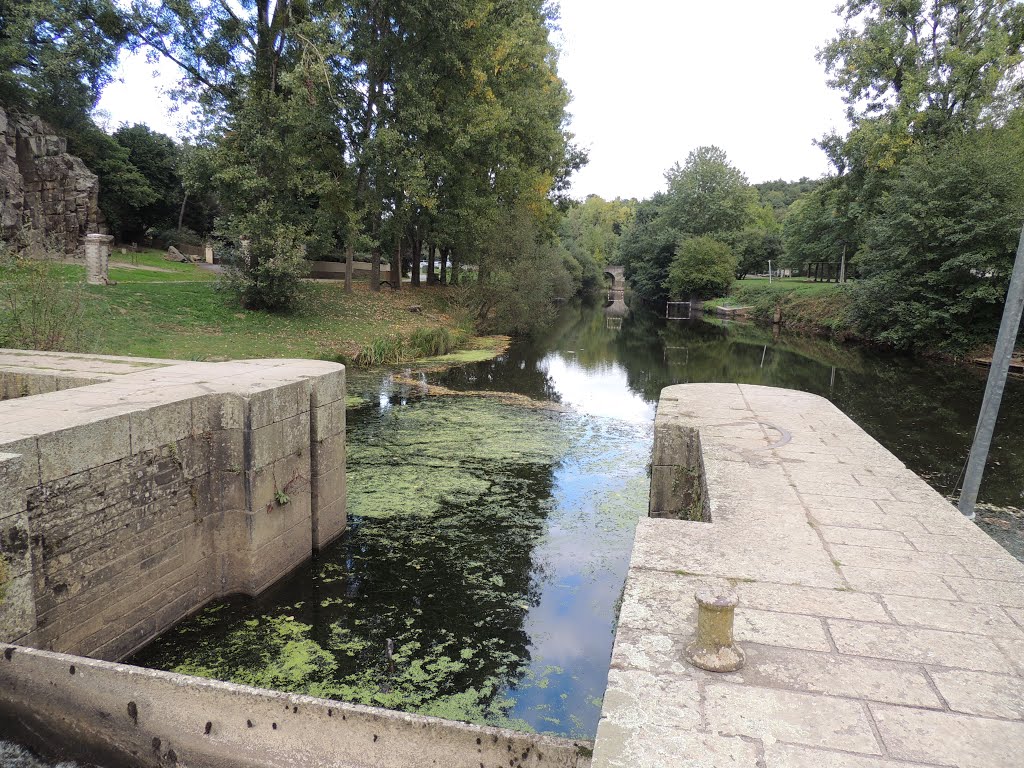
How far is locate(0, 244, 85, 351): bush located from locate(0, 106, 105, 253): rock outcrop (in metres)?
16.4

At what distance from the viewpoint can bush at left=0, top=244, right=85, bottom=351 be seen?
868 centimetres

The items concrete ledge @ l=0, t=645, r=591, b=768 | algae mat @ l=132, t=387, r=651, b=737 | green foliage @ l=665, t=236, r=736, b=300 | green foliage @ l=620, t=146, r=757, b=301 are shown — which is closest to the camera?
concrete ledge @ l=0, t=645, r=591, b=768

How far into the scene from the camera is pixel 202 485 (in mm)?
5613

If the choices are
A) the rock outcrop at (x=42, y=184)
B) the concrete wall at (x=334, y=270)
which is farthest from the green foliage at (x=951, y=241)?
the rock outcrop at (x=42, y=184)

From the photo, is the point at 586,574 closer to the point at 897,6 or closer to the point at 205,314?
the point at 205,314

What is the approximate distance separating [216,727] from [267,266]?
1707 cm

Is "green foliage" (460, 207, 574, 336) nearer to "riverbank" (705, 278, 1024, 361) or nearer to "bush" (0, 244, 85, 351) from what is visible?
"riverbank" (705, 278, 1024, 361)

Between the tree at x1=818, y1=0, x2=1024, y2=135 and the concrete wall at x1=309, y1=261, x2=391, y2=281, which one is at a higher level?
the tree at x1=818, y1=0, x2=1024, y2=135

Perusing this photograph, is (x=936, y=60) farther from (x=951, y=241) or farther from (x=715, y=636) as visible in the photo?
(x=715, y=636)

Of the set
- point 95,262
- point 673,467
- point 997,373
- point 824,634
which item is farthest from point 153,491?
point 95,262

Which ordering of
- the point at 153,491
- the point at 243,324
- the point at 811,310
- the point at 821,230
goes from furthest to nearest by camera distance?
the point at 821,230
the point at 811,310
the point at 243,324
the point at 153,491

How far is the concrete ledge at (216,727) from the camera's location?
289 centimetres

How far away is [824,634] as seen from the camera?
119 inches

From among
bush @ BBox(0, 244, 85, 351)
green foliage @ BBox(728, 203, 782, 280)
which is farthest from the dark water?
green foliage @ BBox(728, 203, 782, 280)
